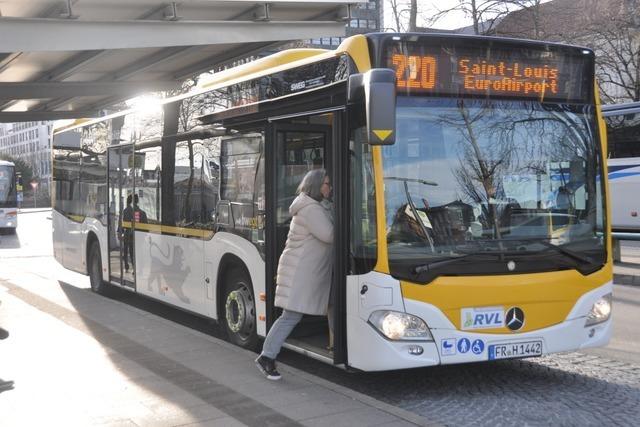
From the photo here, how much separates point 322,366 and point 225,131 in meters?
2.62

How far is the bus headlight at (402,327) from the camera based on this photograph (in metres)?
5.71

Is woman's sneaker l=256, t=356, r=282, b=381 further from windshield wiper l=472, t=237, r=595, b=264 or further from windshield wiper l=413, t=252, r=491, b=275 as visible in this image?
windshield wiper l=472, t=237, r=595, b=264

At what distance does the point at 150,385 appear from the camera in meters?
6.37

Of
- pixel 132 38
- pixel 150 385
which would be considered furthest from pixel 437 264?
pixel 132 38

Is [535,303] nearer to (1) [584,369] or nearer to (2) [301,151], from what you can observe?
(1) [584,369]

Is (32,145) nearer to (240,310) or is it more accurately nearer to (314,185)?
(240,310)

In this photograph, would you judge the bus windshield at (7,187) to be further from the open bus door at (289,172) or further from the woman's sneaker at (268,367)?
the woman's sneaker at (268,367)

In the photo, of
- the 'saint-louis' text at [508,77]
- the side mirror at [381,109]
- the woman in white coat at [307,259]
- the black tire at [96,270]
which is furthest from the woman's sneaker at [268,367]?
the black tire at [96,270]

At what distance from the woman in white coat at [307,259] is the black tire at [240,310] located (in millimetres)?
1205

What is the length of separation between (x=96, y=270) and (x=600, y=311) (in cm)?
880

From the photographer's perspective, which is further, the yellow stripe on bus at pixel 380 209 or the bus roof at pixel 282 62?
the bus roof at pixel 282 62

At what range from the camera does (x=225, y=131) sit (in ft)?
26.2

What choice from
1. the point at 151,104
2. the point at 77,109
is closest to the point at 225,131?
the point at 151,104

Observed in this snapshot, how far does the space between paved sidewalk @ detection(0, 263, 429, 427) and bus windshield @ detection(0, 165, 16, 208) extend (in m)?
26.2
